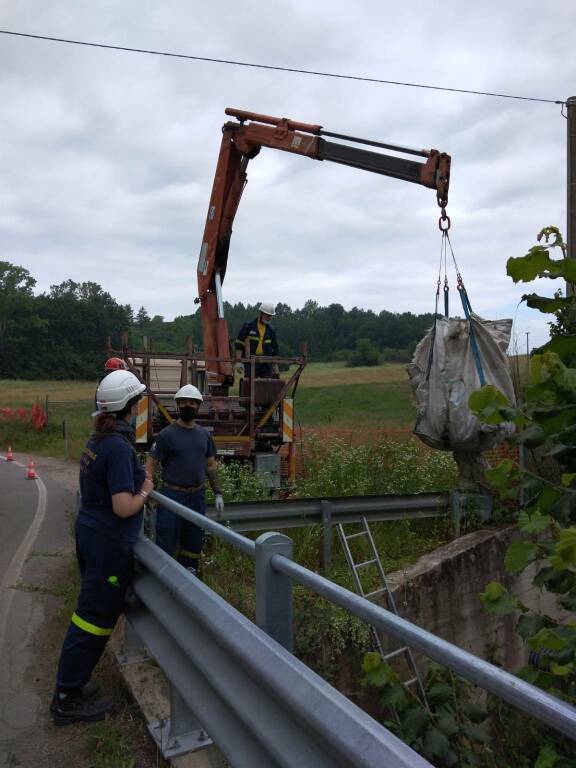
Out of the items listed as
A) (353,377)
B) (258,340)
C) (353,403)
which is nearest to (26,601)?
(258,340)

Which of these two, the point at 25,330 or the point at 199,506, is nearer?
the point at 199,506

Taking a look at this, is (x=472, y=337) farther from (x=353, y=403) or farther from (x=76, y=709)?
(x=353, y=403)

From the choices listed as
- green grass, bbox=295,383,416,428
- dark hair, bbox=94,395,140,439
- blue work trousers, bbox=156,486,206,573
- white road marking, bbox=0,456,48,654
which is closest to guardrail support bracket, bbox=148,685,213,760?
dark hair, bbox=94,395,140,439

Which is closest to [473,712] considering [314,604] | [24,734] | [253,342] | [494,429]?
[314,604]

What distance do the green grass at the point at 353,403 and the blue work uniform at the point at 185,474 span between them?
23.7m

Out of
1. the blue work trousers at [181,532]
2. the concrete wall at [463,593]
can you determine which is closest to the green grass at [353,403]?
the concrete wall at [463,593]

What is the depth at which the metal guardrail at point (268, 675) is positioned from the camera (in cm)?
154

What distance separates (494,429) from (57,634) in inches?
176

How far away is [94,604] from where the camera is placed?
3734 millimetres

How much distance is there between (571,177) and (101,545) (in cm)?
766

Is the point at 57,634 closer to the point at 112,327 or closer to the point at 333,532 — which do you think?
the point at 333,532

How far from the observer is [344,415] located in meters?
34.5

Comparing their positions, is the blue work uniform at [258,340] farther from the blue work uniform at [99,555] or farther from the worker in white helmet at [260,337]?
the blue work uniform at [99,555]

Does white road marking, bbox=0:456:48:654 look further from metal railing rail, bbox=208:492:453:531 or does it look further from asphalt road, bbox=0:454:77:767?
metal railing rail, bbox=208:492:453:531
